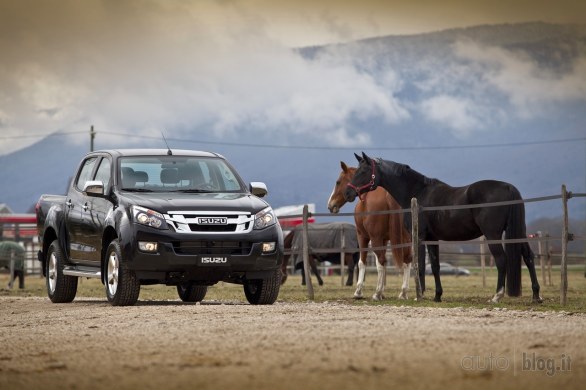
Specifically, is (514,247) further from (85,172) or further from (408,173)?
(85,172)

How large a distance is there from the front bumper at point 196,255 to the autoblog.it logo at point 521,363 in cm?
656

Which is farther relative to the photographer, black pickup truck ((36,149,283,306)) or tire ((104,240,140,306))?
tire ((104,240,140,306))

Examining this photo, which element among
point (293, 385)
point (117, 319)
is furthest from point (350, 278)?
point (293, 385)

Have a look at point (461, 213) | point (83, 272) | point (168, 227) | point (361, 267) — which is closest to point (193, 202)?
point (168, 227)

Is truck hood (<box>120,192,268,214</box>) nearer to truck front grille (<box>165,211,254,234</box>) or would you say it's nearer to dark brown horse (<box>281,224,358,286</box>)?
truck front grille (<box>165,211,254,234</box>)

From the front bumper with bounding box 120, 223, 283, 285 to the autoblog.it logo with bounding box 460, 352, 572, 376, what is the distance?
656 cm

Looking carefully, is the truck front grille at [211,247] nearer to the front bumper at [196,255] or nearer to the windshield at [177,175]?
the front bumper at [196,255]

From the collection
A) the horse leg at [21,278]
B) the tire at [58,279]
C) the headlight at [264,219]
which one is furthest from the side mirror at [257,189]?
the horse leg at [21,278]

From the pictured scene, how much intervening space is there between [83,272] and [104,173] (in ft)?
4.61

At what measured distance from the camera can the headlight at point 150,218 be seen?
14922 mm

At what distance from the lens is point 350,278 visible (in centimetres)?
3256

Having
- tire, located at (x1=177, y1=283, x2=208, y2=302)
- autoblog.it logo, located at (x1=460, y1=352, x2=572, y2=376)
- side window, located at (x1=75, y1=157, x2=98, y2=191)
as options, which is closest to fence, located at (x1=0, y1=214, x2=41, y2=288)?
tire, located at (x1=177, y1=283, x2=208, y2=302)

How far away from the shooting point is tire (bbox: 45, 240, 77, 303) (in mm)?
17797

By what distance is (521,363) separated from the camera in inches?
331
